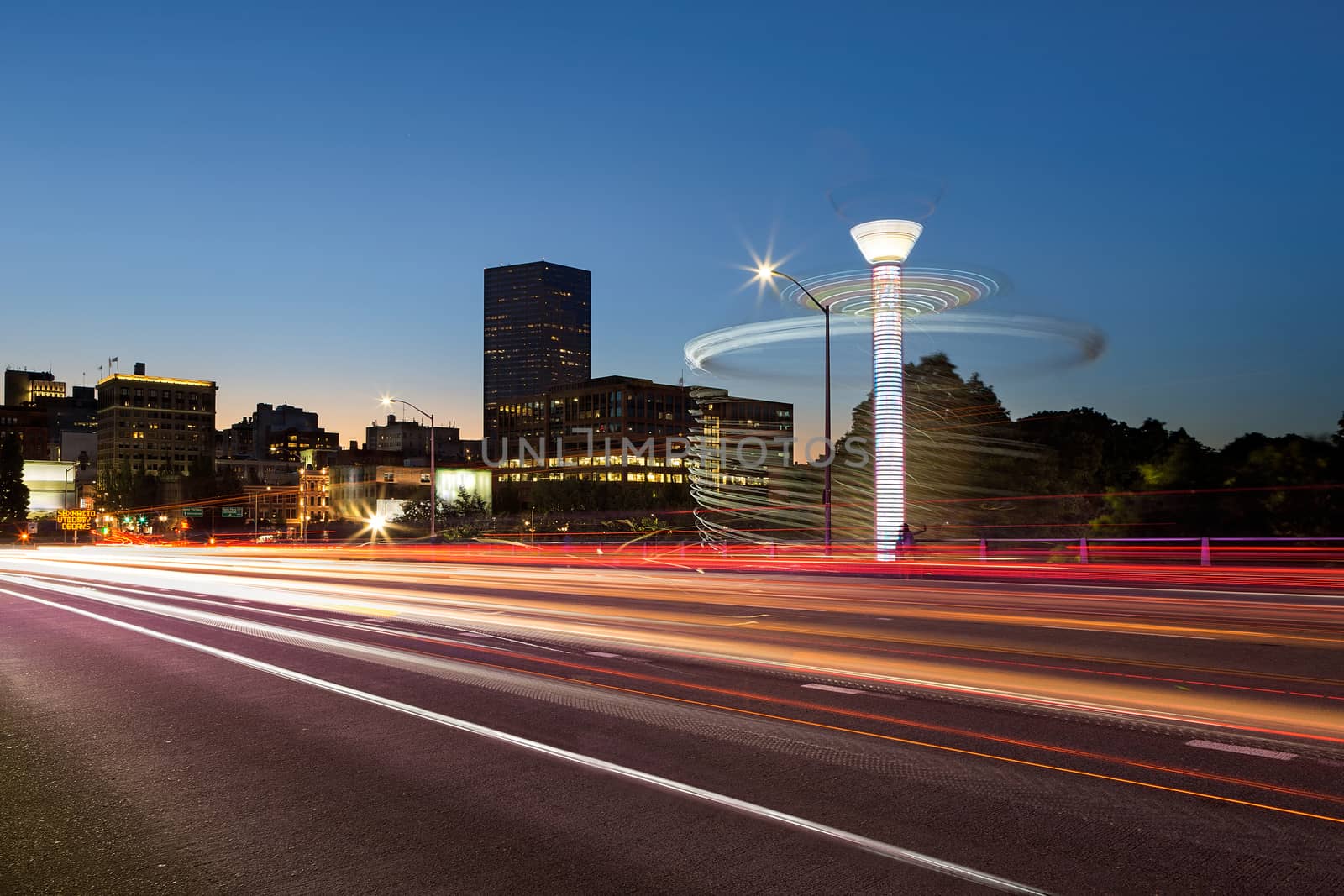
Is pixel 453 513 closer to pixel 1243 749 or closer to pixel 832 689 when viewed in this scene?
pixel 832 689

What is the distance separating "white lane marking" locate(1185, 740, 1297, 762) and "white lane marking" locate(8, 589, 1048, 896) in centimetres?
383

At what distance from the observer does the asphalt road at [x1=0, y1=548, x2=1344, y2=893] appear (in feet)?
18.8

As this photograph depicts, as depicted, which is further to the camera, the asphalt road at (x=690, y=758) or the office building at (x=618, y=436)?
the office building at (x=618, y=436)

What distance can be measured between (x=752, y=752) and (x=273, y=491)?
201 meters

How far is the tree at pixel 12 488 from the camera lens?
5674 inches

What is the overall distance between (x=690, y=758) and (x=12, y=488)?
16763 cm

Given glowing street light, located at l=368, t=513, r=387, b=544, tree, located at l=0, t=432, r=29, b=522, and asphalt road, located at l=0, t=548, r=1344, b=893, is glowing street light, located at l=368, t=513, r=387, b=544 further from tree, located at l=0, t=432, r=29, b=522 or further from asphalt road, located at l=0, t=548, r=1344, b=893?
asphalt road, located at l=0, t=548, r=1344, b=893

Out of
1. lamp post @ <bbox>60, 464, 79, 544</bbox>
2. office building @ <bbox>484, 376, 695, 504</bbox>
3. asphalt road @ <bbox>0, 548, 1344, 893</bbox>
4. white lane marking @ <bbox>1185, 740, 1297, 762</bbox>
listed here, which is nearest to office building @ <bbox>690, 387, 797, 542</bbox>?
asphalt road @ <bbox>0, 548, 1344, 893</bbox>

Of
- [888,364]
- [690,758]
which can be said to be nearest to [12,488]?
[888,364]

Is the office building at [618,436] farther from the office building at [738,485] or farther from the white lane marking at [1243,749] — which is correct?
the white lane marking at [1243,749]

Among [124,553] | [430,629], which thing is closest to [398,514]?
[124,553]

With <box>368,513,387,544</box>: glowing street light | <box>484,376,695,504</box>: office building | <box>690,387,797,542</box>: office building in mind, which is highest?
<box>484,376,695,504</box>: office building

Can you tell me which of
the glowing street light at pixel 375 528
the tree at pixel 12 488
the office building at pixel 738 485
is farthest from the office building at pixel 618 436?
the office building at pixel 738 485

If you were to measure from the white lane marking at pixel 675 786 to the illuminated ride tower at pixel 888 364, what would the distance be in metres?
A: 25.6
